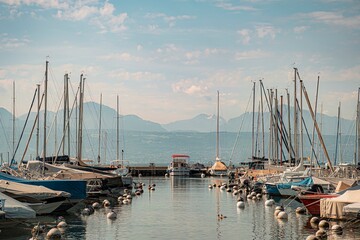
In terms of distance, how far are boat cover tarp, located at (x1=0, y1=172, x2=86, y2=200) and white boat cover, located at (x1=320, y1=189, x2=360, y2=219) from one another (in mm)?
20731

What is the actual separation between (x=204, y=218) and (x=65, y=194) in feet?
38.0

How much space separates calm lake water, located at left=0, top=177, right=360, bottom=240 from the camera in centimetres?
4122

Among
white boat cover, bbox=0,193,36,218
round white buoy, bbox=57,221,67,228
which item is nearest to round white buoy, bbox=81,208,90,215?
round white buoy, bbox=57,221,67,228

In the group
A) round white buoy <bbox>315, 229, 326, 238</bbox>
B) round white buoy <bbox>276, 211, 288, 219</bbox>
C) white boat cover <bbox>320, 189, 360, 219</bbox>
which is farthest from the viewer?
round white buoy <bbox>276, 211, 288, 219</bbox>

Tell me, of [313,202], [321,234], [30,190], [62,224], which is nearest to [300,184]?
[313,202]

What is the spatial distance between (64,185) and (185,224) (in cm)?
1211

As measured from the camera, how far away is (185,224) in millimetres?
47656

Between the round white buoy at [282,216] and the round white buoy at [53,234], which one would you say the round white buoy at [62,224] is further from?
the round white buoy at [282,216]

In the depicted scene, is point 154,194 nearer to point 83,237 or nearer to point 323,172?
point 323,172

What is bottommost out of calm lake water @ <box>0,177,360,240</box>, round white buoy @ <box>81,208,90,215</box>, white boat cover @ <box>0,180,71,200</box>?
calm lake water @ <box>0,177,360,240</box>

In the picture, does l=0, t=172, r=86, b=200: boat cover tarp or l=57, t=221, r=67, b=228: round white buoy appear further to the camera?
l=0, t=172, r=86, b=200: boat cover tarp

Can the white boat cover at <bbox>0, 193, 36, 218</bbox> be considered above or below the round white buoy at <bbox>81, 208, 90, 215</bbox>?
above

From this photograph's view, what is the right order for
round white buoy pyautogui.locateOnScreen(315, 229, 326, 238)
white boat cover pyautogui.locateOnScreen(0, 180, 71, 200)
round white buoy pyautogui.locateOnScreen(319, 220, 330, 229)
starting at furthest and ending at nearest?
white boat cover pyautogui.locateOnScreen(0, 180, 71, 200)
round white buoy pyautogui.locateOnScreen(319, 220, 330, 229)
round white buoy pyautogui.locateOnScreen(315, 229, 326, 238)

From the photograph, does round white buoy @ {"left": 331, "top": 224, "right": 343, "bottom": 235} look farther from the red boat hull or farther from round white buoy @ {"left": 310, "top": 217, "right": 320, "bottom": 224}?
the red boat hull
